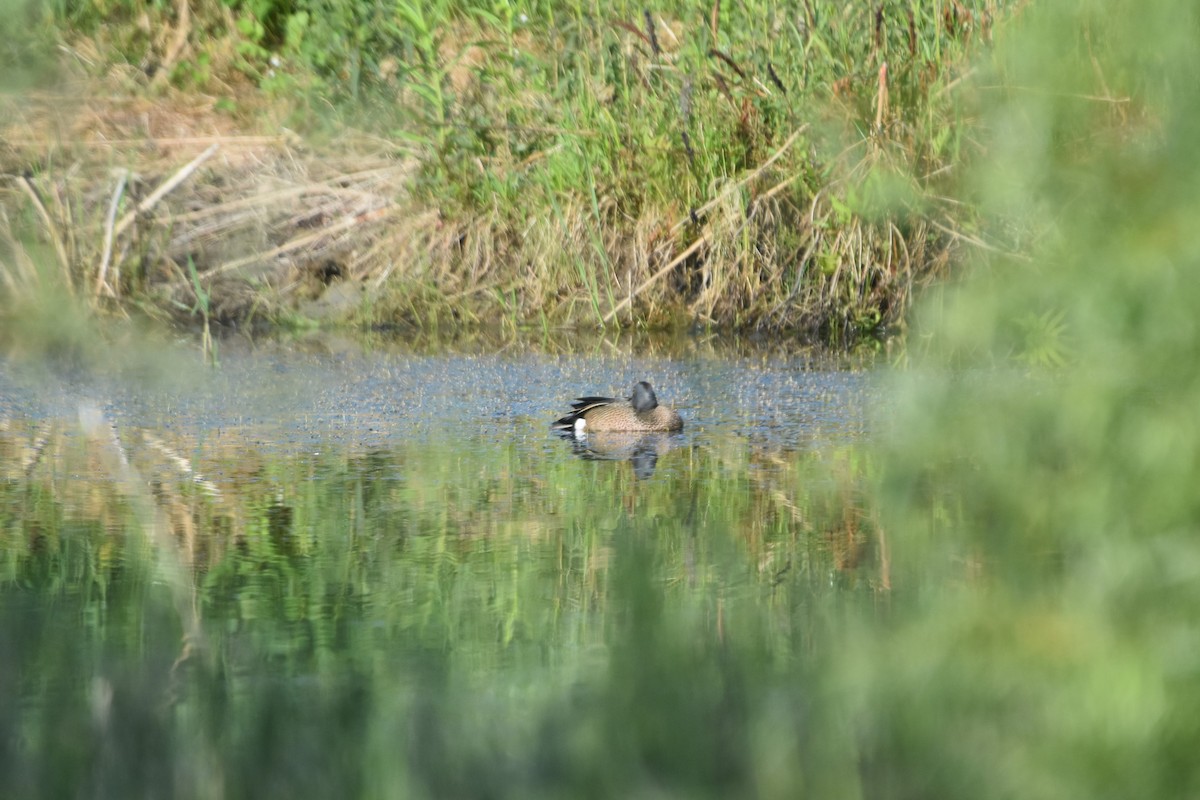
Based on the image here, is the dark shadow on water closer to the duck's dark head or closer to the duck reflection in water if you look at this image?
the duck reflection in water

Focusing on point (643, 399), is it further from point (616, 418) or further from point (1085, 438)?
point (1085, 438)

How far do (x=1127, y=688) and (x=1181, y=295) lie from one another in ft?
2.05

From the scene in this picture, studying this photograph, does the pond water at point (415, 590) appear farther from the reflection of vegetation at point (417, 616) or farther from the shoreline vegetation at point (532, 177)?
the shoreline vegetation at point (532, 177)

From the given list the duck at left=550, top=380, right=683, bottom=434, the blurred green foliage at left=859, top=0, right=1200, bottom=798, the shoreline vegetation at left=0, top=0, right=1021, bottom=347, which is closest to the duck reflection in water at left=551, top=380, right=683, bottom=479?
the duck at left=550, top=380, right=683, bottom=434

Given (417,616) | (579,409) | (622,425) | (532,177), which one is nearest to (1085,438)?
(417,616)

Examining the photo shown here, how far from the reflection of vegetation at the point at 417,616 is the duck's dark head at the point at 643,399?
87 cm

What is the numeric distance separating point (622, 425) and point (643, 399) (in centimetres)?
24

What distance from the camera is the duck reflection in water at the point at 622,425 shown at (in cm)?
571

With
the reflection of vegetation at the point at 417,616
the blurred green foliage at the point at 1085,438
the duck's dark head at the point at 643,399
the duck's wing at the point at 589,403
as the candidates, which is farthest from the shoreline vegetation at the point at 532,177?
the blurred green foliage at the point at 1085,438

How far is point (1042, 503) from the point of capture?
119 inches

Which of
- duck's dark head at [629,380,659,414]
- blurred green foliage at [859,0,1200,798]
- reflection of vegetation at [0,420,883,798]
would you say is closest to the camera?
blurred green foliage at [859,0,1200,798]

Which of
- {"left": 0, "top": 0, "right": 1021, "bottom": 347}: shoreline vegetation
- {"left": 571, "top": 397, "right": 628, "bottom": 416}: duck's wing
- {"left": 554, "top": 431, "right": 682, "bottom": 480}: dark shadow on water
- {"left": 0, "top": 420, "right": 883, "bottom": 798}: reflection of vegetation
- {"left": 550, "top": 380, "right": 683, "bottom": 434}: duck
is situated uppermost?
{"left": 0, "top": 0, "right": 1021, "bottom": 347}: shoreline vegetation

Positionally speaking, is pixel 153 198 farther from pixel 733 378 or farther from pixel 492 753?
pixel 492 753

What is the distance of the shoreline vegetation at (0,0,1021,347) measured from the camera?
24.1 feet
